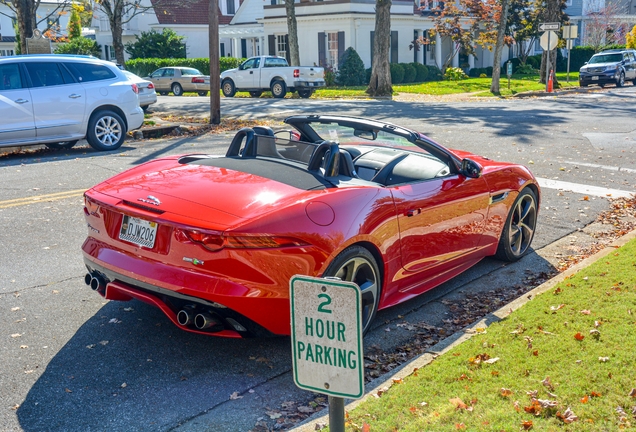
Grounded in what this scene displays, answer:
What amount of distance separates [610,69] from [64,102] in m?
31.3

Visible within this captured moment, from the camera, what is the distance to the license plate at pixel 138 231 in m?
4.71

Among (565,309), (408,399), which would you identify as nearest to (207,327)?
(408,399)

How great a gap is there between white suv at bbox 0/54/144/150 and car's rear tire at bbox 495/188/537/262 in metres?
9.08

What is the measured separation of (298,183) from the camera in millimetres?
5023

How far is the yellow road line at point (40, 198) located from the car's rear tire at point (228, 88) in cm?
2394

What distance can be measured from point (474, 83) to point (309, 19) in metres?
10.6

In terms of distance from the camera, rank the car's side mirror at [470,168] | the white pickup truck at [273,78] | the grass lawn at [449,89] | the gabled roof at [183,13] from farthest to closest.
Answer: the gabled roof at [183,13], the grass lawn at [449,89], the white pickup truck at [273,78], the car's side mirror at [470,168]

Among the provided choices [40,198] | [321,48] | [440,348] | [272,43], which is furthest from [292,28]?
[440,348]

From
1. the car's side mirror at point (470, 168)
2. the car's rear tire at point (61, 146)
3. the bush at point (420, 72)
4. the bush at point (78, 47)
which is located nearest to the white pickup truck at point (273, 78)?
the bush at point (420, 72)

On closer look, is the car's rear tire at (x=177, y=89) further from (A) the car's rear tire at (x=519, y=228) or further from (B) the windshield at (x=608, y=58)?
(A) the car's rear tire at (x=519, y=228)

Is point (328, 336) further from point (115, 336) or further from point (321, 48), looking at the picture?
point (321, 48)

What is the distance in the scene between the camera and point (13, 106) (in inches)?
502

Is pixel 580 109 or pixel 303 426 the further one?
pixel 580 109

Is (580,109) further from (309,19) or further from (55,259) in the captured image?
(309,19)
